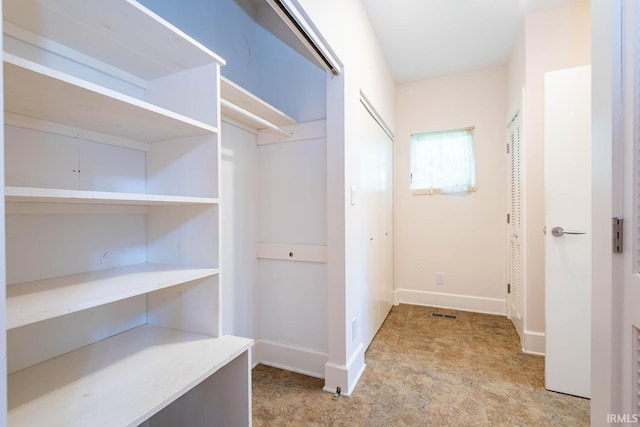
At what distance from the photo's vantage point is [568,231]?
1737mm

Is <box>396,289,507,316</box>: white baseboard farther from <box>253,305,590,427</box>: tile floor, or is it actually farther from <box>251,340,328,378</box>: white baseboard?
<box>251,340,328,378</box>: white baseboard

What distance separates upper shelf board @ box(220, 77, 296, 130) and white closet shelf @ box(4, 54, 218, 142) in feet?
1.49

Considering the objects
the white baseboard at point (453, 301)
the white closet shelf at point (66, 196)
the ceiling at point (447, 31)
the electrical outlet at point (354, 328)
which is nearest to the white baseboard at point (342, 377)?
the electrical outlet at point (354, 328)

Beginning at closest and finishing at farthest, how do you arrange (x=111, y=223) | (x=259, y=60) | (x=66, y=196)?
(x=66, y=196) → (x=111, y=223) → (x=259, y=60)

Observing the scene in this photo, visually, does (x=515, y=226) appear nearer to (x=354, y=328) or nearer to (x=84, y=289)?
(x=354, y=328)

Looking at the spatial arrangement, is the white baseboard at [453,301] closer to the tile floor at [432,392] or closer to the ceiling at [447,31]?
the tile floor at [432,392]

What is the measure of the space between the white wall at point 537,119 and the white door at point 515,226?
0.13 metres

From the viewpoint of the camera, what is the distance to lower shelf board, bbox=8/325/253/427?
69cm

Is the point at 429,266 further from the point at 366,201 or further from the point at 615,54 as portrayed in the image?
the point at 615,54

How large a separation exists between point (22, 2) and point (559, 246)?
264 cm

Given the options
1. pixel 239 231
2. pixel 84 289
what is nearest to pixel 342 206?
pixel 239 231

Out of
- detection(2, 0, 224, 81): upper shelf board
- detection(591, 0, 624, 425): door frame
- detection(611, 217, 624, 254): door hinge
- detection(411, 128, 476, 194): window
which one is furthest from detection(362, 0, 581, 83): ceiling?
detection(611, 217, 624, 254): door hinge

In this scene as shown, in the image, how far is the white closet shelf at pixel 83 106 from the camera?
63 centimetres

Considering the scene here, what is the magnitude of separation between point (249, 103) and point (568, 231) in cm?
214
